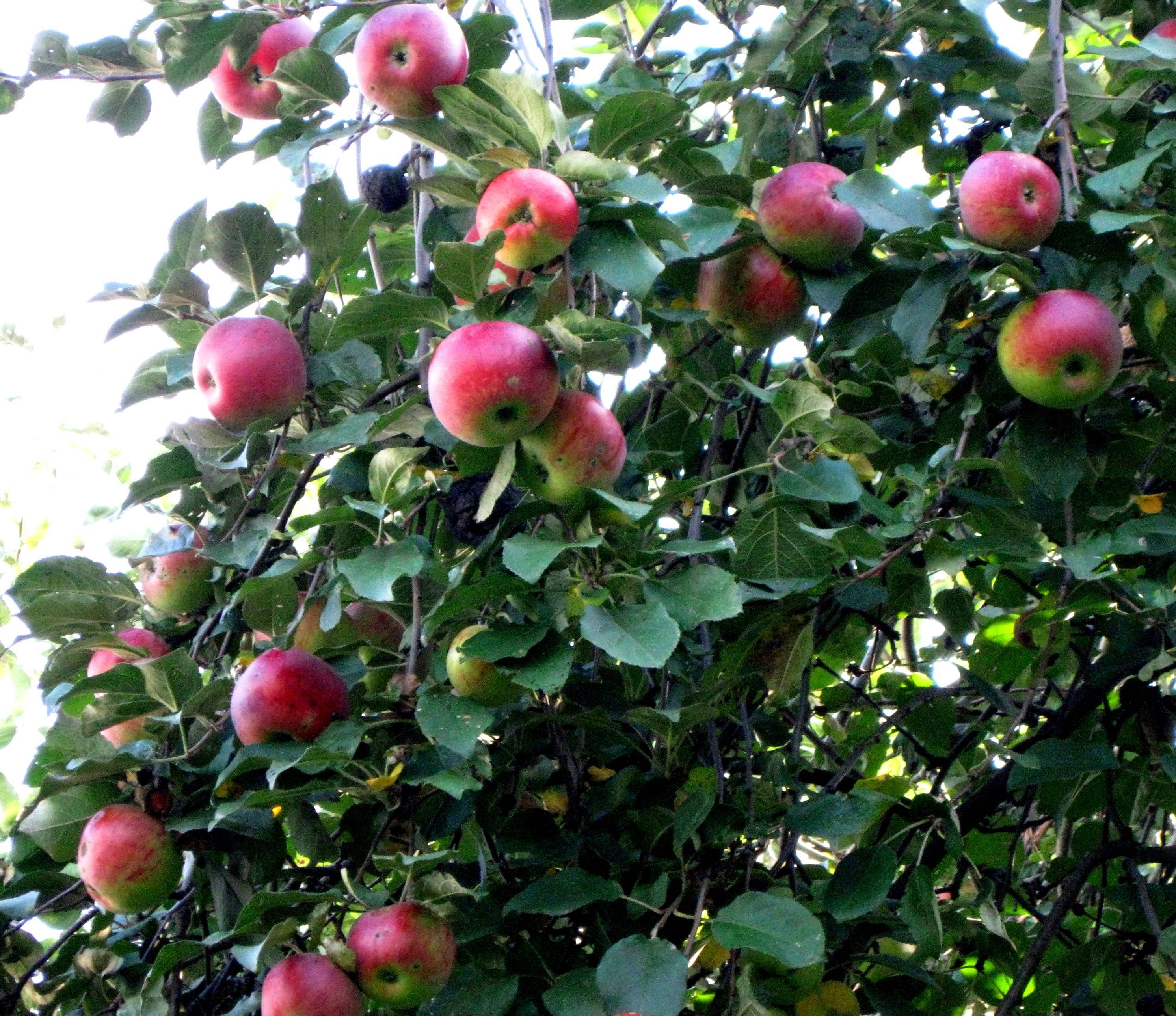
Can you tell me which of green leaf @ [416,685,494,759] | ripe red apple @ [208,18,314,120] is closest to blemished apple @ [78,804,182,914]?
green leaf @ [416,685,494,759]

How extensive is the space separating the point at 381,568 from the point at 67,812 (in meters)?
0.55

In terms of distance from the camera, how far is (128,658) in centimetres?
164

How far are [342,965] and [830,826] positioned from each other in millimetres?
573

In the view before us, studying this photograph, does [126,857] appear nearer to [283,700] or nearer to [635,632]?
[283,700]

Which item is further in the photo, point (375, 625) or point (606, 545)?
point (375, 625)

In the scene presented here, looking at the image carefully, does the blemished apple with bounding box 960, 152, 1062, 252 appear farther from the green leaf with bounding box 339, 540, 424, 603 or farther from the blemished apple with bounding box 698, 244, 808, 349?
the green leaf with bounding box 339, 540, 424, 603

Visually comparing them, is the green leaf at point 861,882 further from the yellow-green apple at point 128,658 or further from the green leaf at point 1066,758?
the yellow-green apple at point 128,658

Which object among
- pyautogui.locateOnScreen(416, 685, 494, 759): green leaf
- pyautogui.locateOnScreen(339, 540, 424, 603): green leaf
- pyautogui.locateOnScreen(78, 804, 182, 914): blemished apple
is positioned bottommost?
pyautogui.locateOnScreen(78, 804, 182, 914): blemished apple

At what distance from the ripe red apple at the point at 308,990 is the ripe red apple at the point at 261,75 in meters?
1.22

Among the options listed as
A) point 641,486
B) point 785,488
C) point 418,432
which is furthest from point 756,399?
point 418,432

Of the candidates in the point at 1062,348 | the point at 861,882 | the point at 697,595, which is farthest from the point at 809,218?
the point at 861,882

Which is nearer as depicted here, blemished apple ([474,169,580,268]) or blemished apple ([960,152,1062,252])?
blemished apple ([474,169,580,268])

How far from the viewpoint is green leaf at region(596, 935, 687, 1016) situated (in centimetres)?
120

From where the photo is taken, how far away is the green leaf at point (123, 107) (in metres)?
1.87
